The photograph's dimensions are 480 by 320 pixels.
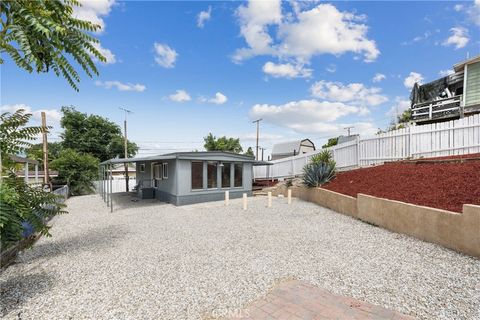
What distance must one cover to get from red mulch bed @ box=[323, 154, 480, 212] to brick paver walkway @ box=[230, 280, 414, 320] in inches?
156

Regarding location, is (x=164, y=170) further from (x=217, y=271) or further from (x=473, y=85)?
(x=473, y=85)

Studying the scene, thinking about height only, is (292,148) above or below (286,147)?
below

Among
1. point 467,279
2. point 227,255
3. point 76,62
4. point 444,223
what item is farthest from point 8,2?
point 444,223

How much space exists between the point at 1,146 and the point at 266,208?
29.4 ft

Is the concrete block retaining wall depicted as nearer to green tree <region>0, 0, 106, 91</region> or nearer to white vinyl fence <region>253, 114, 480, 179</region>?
white vinyl fence <region>253, 114, 480, 179</region>

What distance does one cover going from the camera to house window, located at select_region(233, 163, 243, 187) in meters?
14.2

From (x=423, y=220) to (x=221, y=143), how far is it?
3292 cm

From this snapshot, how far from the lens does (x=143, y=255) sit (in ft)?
16.7

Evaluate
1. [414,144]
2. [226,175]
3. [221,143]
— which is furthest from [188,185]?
[221,143]

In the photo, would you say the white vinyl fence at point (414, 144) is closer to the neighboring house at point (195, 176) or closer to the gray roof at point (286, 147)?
the neighboring house at point (195, 176)

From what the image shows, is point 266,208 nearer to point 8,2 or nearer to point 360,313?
point 360,313

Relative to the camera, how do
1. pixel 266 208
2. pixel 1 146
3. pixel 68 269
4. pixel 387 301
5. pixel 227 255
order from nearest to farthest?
pixel 387 301, pixel 1 146, pixel 68 269, pixel 227 255, pixel 266 208

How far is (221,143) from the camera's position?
37.3m
